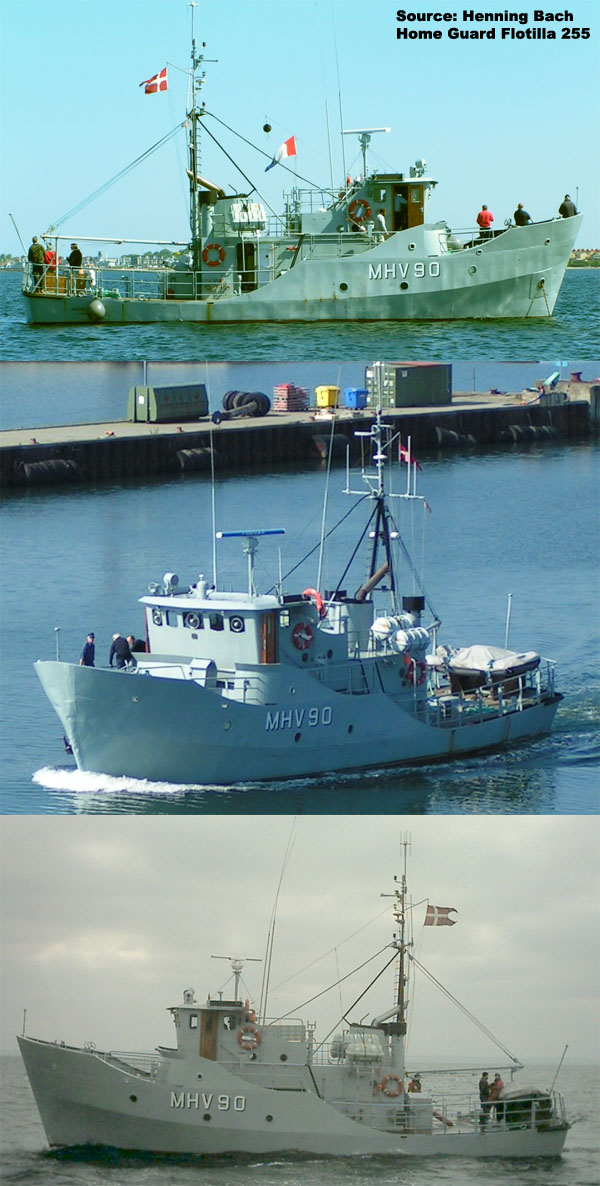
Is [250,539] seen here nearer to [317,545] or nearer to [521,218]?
[317,545]

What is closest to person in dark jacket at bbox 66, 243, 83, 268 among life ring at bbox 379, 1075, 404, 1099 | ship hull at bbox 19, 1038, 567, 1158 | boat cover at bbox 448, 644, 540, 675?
boat cover at bbox 448, 644, 540, 675

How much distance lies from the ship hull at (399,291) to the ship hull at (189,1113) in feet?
21.8

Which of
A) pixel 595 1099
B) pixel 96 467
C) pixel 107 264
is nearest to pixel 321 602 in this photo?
pixel 96 467

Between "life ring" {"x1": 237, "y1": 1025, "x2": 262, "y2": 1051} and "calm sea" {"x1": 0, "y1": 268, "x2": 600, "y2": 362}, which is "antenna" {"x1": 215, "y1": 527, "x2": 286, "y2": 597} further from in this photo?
"life ring" {"x1": 237, "y1": 1025, "x2": 262, "y2": 1051}

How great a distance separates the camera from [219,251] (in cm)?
2059

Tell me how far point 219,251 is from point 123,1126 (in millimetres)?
8356

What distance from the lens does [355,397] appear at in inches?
754

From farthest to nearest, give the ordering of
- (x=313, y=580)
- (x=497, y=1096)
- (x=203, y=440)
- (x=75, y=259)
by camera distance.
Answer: (x=75, y=259) → (x=203, y=440) → (x=313, y=580) → (x=497, y=1096)

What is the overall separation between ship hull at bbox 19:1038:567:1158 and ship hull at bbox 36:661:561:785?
250 centimetres

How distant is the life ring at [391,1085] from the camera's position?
58.7ft

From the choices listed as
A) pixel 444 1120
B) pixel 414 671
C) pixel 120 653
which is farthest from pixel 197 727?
pixel 444 1120

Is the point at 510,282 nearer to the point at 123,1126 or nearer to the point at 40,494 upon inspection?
the point at 40,494

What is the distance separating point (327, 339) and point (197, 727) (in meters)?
3.52

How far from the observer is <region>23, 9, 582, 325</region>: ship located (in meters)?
19.3
